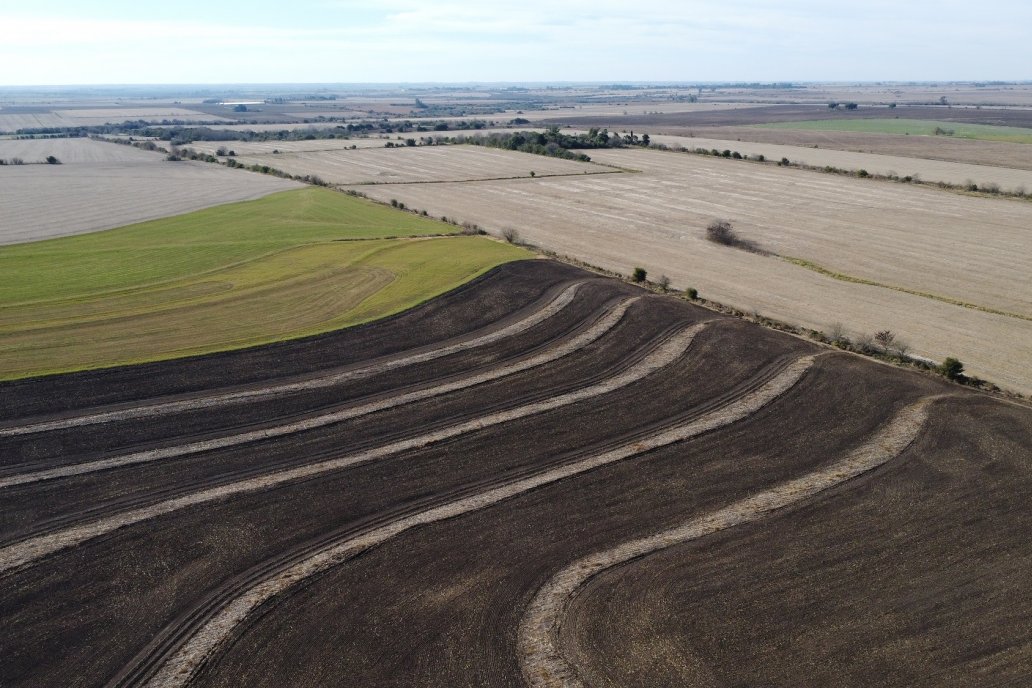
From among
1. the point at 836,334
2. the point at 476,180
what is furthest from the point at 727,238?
the point at 476,180

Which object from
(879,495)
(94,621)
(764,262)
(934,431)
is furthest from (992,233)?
(94,621)

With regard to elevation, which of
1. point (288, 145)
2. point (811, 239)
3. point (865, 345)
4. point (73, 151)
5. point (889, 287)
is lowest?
point (889, 287)

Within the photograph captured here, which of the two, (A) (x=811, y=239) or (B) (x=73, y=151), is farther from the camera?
(B) (x=73, y=151)

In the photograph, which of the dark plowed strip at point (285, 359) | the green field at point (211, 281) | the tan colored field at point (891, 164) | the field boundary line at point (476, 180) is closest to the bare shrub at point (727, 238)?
the green field at point (211, 281)

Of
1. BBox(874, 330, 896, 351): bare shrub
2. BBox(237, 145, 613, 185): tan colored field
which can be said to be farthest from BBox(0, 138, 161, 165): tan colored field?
BBox(874, 330, 896, 351): bare shrub

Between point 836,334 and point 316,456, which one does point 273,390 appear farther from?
point 836,334
